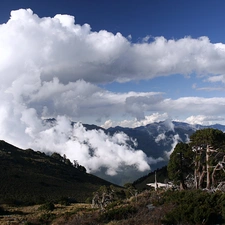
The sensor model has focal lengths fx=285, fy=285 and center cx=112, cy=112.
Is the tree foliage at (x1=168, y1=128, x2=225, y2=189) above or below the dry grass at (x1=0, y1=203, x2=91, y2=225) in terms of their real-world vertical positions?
above

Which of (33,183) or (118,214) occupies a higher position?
(33,183)

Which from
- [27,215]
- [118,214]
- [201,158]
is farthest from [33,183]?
[118,214]

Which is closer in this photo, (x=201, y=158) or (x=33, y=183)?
(x=201, y=158)

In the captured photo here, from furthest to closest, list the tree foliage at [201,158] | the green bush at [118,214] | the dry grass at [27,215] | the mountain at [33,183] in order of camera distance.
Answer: the mountain at [33,183], the tree foliage at [201,158], the dry grass at [27,215], the green bush at [118,214]

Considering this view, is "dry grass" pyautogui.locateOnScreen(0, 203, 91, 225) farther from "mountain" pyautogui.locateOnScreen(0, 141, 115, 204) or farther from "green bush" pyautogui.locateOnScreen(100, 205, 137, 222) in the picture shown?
"mountain" pyautogui.locateOnScreen(0, 141, 115, 204)

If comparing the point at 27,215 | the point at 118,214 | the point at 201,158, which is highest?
the point at 201,158

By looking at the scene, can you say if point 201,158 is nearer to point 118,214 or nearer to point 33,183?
point 118,214

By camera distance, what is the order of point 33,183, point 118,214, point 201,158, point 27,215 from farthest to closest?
point 33,183, point 27,215, point 201,158, point 118,214

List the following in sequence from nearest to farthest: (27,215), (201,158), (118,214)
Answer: (118,214) → (201,158) → (27,215)

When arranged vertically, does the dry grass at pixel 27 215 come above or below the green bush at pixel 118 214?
below

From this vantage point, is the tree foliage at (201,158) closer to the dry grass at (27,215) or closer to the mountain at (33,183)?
the dry grass at (27,215)

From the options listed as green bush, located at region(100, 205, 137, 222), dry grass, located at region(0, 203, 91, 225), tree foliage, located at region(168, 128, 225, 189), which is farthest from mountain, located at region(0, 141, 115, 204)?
green bush, located at region(100, 205, 137, 222)

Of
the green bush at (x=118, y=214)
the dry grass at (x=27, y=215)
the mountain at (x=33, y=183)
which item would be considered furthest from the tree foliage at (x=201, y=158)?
the mountain at (x=33, y=183)

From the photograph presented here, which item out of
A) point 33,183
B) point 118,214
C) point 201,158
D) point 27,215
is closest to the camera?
point 118,214
